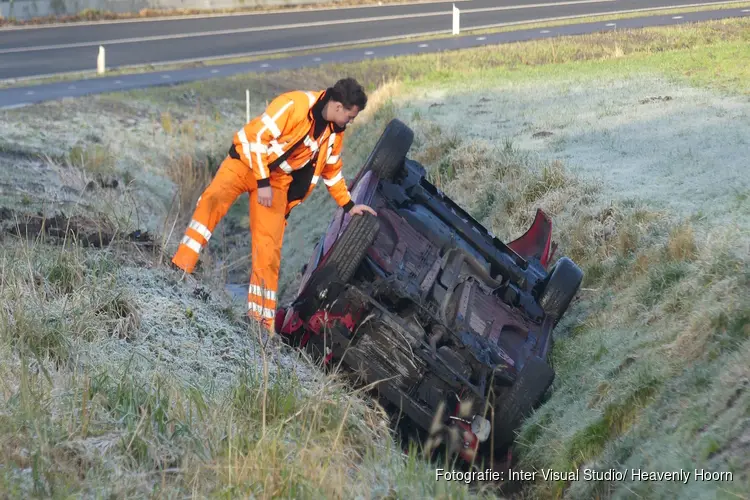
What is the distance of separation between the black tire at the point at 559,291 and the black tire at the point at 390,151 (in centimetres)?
A: 146

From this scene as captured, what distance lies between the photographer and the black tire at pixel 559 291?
7.39 metres

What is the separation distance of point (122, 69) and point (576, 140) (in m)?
13.3

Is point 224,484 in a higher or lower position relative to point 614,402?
higher

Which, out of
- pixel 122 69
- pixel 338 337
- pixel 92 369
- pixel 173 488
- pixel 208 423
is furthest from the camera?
pixel 122 69

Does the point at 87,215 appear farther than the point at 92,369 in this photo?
Yes

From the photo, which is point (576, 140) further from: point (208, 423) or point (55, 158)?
point (208, 423)

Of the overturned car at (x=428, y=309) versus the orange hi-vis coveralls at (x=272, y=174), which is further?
the orange hi-vis coveralls at (x=272, y=174)

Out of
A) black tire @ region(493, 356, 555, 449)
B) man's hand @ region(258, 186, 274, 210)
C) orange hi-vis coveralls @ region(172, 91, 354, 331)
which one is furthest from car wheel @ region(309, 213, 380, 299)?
black tire @ region(493, 356, 555, 449)

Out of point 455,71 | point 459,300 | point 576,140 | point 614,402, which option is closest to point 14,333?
point 459,300

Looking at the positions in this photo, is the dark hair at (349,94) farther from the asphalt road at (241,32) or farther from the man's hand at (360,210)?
the asphalt road at (241,32)

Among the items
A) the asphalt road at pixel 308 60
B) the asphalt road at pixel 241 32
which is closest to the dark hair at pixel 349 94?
the asphalt road at pixel 308 60

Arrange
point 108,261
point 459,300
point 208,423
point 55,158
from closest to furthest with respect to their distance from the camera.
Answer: point 208,423
point 459,300
point 108,261
point 55,158

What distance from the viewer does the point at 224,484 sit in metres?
4.39

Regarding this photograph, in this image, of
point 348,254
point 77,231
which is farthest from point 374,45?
point 348,254
